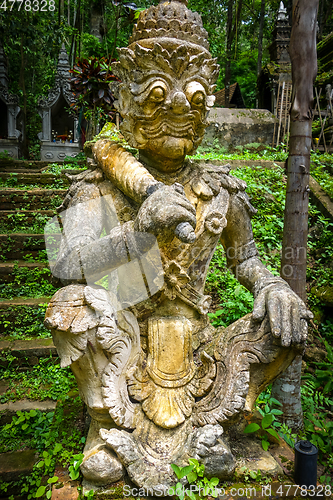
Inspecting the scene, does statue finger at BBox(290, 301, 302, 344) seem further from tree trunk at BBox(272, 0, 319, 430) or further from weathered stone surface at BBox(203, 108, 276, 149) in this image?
weathered stone surface at BBox(203, 108, 276, 149)

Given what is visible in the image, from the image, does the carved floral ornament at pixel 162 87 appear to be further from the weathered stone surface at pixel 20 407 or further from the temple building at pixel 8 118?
the temple building at pixel 8 118

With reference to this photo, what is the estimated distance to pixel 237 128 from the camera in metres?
7.60

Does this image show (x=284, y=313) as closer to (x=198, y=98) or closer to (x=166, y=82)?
(x=198, y=98)

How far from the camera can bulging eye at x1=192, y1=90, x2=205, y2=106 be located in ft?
6.54

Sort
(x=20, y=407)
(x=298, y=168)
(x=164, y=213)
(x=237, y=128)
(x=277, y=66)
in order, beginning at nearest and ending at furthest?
1. (x=164, y=213)
2. (x=298, y=168)
3. (x=20, y=407)
4. (x=237, y=128)
5. (x=277, y=66)

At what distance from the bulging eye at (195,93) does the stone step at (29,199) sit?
178 inches

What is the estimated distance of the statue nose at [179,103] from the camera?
6.28 feet

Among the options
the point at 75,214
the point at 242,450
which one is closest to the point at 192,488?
the point at 242,450

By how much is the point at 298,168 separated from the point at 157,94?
1.55m

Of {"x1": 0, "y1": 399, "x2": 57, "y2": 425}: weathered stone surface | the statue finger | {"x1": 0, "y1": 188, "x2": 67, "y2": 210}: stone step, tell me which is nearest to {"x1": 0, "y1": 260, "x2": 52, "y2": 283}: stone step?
{"x1": 0, "y1": 188, "x2": 67, "y2": 210}: stone step

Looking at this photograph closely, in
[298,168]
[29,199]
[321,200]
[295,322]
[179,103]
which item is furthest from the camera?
[29,199]

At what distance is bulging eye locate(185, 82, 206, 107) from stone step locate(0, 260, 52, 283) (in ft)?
11.3

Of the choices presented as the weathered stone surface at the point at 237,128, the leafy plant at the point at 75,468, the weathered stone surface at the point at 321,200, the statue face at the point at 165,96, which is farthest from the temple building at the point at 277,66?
the leafy plant at the point at 75,468

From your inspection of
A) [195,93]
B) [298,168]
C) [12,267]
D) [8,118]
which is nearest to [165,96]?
[195,93]
